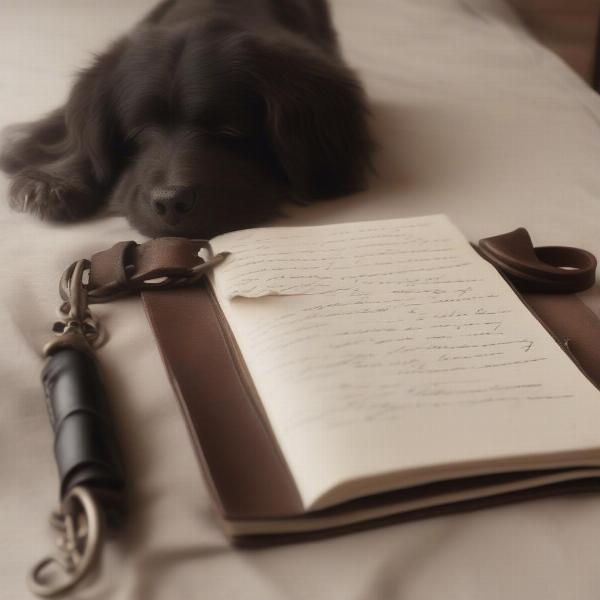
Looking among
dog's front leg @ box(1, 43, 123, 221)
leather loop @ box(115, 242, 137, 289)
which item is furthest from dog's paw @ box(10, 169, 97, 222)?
leather loop @ box(115, 242, 137, 289)

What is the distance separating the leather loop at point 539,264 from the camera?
98cm

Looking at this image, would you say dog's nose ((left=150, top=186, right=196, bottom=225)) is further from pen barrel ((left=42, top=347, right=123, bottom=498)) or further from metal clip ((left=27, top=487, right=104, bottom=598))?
metal clip ((left=27, top=487, right=104, bottom=598))

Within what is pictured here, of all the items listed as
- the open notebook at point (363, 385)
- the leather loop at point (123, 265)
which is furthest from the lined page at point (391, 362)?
the leather loop at point (123, 265)

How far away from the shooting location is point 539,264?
999 millimetres

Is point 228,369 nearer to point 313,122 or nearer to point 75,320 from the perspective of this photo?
point 75,320

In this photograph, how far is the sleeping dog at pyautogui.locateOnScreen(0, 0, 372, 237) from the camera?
3.89 ft

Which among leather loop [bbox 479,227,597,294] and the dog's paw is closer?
leather loop [bbox 479,227,597,294]

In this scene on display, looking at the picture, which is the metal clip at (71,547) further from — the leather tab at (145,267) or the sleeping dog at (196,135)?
the sleeping dog at (196,135)

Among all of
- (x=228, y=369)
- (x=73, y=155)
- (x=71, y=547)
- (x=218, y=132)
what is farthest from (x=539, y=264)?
(x=73, y=155)

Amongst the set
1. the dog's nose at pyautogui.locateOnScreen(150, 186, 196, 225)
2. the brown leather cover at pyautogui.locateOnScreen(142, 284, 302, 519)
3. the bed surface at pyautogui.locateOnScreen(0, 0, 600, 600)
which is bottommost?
the bed surface at pyautogui.locateOnScreen(0, 0, 600, 600)

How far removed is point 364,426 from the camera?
689mm

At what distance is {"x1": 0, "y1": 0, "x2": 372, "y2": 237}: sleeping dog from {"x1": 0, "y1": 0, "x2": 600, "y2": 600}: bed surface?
64 millimetres

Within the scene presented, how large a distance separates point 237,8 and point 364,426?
1.14 meters

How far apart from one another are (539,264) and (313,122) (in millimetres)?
523
